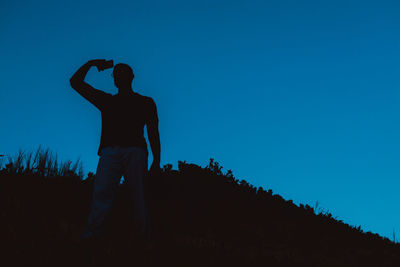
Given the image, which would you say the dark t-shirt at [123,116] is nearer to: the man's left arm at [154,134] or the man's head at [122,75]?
the man's left arm at [154,134]

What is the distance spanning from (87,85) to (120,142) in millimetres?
1010

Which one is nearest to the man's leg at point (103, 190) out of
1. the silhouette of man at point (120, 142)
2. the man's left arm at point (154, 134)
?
the silhouette of man at point (120, 142)

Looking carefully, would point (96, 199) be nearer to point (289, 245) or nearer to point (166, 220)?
point (166, 220)

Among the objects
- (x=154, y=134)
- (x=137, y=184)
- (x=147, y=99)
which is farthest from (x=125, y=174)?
(x=147, y=99)

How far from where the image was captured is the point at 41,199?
1055 centimetres

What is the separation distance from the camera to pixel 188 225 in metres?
11.4

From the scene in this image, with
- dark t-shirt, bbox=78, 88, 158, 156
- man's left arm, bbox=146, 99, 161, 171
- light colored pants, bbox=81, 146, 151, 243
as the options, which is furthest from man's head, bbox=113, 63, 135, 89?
light colored pants, bbox=81, 146, 151, 243

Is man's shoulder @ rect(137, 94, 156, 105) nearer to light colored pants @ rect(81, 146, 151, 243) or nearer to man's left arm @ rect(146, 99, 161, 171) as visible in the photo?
man's left arm @ rect(146, 99, 161, 171)

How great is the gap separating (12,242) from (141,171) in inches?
75.4

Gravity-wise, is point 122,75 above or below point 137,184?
above

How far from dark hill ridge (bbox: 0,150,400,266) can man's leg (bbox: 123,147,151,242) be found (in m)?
0.23

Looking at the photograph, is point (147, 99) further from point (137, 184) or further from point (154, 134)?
point (137, 184)

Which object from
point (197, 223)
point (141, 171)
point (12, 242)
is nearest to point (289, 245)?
point (197, 223)

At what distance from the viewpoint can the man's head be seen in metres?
6.85
